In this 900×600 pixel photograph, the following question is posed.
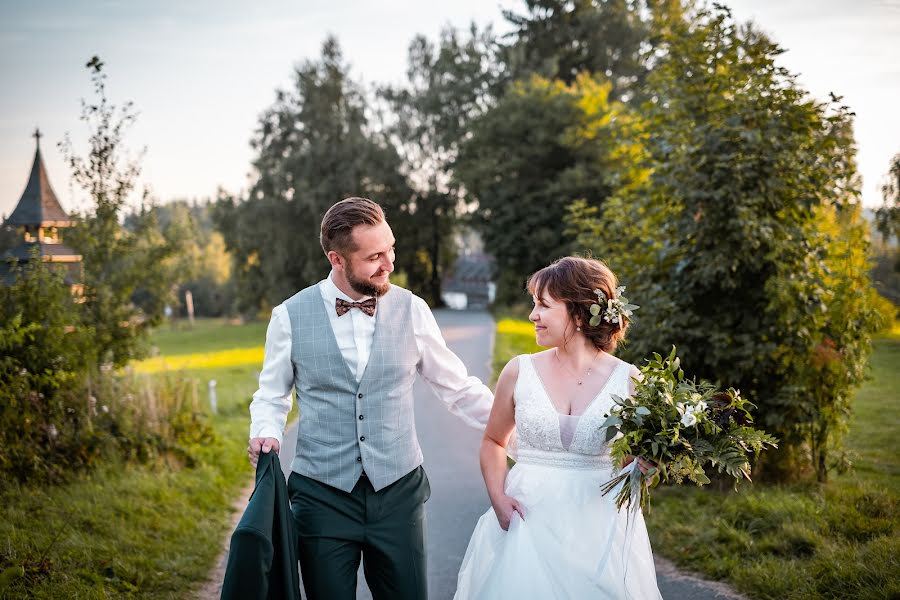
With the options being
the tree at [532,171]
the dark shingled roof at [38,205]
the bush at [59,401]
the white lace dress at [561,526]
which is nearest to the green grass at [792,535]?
the white lace dress at [561,526]

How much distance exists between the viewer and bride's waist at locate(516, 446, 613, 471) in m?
3.25

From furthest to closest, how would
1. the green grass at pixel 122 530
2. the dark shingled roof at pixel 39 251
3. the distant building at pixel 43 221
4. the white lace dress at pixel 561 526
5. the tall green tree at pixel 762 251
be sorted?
1. the distant building at pixel 43 221
2. the dark shingled roof at pixel 39 251
3. the tall green tree at pixel 762 251
4. the green grass at pixel 122 530
5. the white lace dress at pixel 561 526

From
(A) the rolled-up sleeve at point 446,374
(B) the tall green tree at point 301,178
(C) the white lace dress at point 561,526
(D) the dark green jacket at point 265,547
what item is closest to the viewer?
(D) the dark green jacket at point 265,547

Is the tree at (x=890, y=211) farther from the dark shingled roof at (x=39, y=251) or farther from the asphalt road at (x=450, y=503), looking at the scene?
the dark shingled roof at (x=39, y=251)

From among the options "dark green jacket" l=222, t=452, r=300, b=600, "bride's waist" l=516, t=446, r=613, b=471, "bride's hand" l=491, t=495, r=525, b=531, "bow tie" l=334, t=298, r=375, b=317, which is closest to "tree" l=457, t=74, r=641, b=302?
"bow tie" l=334, t=298, r=375, b=317

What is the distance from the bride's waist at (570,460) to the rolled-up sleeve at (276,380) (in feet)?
3.73

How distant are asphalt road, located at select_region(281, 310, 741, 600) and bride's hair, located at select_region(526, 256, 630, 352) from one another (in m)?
2.50

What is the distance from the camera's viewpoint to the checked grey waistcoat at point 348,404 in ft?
10.5

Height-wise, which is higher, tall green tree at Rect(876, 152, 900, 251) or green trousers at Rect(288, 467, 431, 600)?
tall green tree at Rect(876, 152, 900, 251)

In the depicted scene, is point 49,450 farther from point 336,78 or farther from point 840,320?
point 336,78

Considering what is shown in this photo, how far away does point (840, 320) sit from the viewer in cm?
696

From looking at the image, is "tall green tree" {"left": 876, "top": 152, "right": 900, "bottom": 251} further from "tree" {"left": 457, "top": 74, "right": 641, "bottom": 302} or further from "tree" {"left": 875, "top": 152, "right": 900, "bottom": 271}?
"tree" {"left": 457, "top": 74, "right": 641, "bottom": 302}

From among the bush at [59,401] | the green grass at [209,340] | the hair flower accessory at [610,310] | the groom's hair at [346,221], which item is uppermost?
the groom's hair at [346,221]

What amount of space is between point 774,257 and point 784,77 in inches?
69.5
